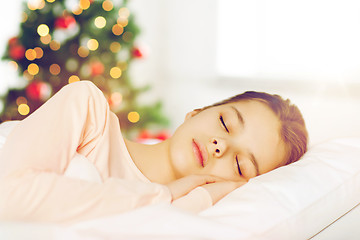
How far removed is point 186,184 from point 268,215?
0.74 feet

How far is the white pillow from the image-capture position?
812 millimetres

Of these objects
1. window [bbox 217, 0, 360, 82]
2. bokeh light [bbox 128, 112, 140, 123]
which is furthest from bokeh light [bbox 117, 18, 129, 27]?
window [bbox 217, 0, 360, 82]

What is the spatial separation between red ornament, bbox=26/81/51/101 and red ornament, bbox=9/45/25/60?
7.6 inches

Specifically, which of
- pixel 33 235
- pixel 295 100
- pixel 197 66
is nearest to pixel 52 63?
pixel 197 66

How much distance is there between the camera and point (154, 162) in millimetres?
1141

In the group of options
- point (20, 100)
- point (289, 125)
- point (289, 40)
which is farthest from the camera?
point (20, 100)

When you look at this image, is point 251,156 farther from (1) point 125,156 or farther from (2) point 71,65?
(2) point 71,65

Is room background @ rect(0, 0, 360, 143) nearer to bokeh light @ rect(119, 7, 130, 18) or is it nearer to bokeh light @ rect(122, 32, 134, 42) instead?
bokeh light @ rect(122, 32, 134, 42)

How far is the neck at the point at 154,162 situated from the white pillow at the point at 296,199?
0.26 meters

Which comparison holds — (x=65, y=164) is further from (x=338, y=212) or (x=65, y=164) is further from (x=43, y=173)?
(x=338, y=212)

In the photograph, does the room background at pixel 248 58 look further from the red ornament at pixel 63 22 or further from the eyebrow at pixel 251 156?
the eyebrow at pixel 251 156

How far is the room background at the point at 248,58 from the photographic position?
2.27m

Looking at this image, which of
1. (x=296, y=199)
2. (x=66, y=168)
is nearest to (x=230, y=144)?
(x=296, y=199)

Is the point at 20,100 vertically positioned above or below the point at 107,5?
below
